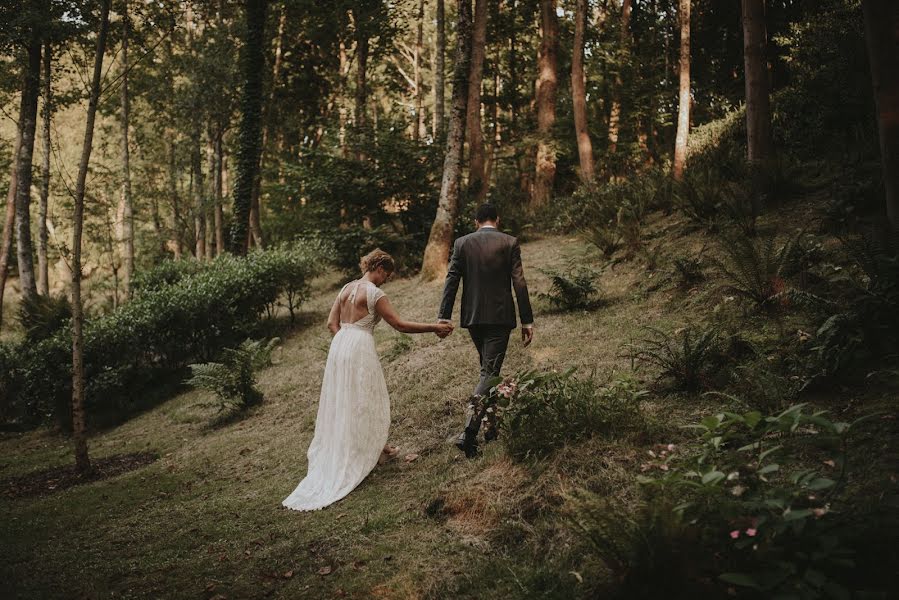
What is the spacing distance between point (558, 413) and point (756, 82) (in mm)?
8672

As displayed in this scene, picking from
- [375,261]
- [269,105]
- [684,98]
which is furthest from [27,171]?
[684,98]

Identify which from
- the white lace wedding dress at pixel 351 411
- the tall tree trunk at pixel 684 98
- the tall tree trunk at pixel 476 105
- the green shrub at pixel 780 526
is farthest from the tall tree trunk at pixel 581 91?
the green shrub at pixel 780 526

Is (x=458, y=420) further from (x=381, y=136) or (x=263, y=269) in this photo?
(x=381, y=136)

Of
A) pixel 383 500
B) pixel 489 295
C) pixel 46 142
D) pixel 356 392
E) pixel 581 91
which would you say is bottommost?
pixel 383 500

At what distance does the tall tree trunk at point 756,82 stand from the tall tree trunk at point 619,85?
12.5 meters

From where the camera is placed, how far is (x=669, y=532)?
111 inches

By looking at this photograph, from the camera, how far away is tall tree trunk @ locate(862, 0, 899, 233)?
5.05m

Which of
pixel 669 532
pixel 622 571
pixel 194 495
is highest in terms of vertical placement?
pixel 669 532

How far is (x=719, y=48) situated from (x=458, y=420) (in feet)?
77.7

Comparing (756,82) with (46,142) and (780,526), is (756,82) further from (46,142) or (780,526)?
(46,142)

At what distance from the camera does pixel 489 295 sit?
5816 mm

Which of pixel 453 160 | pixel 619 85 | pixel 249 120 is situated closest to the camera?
pixel 453 160

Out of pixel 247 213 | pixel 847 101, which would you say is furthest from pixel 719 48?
pixel 247 213

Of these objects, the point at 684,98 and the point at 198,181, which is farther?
the point at 198,181
